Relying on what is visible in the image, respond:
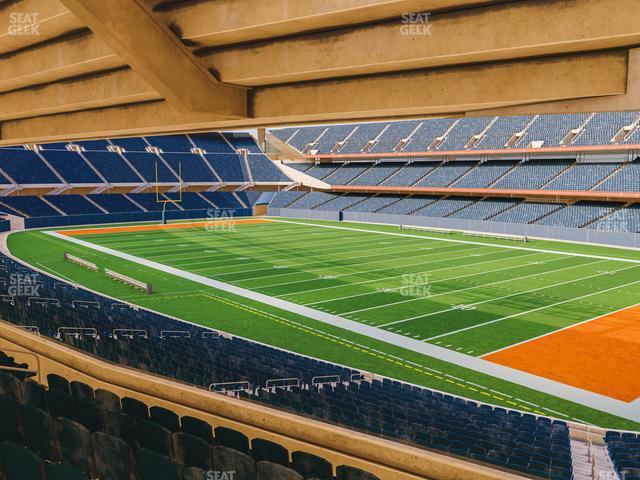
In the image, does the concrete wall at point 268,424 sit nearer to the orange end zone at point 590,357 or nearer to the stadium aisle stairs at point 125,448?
the stadium aisle stairs at point 125,448

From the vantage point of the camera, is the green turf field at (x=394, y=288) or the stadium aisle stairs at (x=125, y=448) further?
the green turf field at (x=394, y=288)

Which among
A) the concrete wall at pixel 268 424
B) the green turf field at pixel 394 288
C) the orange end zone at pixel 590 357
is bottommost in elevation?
the orange end zone at pixel 590 357

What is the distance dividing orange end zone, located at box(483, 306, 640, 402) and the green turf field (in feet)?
2.29

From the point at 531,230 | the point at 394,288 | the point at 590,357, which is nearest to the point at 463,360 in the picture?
the point at 590,357

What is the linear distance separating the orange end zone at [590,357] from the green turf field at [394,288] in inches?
27.4

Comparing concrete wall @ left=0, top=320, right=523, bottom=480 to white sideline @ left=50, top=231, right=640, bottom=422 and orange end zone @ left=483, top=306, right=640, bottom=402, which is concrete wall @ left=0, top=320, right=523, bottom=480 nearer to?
white sideline @ left=50, top=231, right=640, bottom=422

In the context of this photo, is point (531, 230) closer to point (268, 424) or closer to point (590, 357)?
point (590, 357)

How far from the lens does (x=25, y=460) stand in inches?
193

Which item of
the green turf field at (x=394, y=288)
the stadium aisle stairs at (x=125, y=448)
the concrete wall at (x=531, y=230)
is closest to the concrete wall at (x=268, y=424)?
→ the stadium aisle stairs at (x=125, y=448)

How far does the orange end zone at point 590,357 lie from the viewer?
A: 44.5 ft

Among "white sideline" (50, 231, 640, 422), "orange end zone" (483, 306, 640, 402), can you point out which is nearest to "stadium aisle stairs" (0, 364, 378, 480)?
"white sideline" (50, 231, 640, 422)

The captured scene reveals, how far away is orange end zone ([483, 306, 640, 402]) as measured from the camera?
1356 cm

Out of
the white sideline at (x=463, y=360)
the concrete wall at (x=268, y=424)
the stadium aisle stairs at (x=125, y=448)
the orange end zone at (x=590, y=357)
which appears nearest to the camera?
the stadium aisle stairs at (x=125, y=448)

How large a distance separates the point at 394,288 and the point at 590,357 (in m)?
9.36
